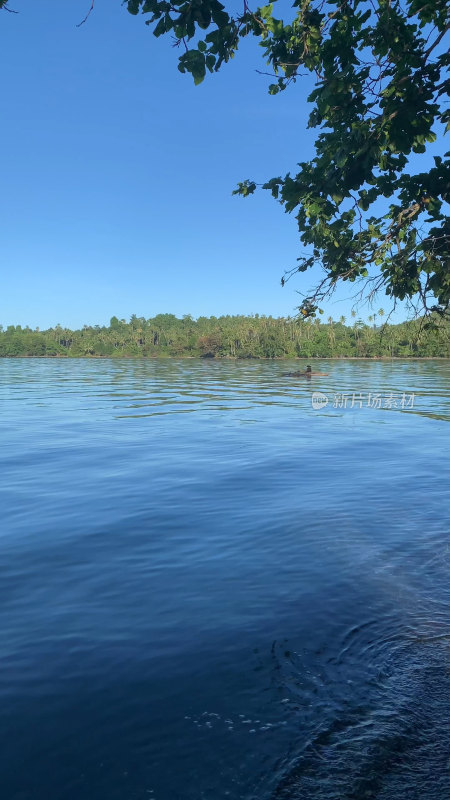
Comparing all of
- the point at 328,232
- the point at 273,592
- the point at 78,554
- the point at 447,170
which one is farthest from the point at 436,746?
the point at 78,554

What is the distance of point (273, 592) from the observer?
7914mm

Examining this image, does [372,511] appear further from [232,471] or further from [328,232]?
[328,232]

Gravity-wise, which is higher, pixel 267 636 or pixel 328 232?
pixel 328 232

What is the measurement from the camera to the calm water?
173 inches

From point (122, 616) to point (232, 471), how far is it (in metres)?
9.93

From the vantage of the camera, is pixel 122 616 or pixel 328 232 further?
pixel 122 616

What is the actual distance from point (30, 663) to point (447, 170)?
6.79 m

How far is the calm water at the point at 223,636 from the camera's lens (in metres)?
4.38

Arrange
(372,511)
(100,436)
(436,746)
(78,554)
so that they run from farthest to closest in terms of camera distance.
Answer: (100,436), (372,511), (78,554), (436,746)

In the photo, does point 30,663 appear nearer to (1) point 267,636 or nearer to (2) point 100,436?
(1) point 267,636

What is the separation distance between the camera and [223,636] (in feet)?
21.6

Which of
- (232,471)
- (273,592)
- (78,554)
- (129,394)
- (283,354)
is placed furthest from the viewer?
(283,354)

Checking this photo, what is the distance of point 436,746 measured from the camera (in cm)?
450

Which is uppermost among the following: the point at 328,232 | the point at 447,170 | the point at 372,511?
the point at 447,170
